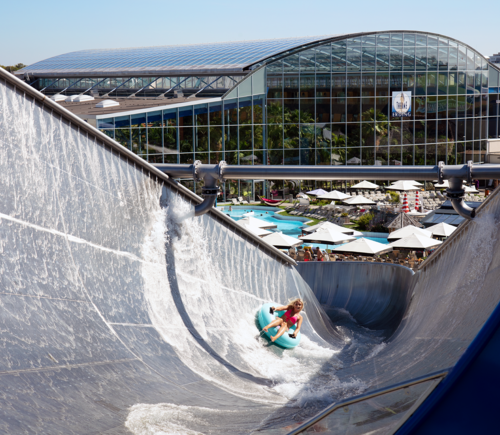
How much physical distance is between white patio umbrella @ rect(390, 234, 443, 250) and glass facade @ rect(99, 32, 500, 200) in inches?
518

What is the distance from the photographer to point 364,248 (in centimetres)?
1758

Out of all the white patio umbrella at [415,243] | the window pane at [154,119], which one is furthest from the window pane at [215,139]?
Answer: the white patio umbrella at [415,243]

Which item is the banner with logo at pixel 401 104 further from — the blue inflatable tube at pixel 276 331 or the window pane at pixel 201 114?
the blue inflatable tube at pixel 276 331

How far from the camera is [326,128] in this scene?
1245 inches

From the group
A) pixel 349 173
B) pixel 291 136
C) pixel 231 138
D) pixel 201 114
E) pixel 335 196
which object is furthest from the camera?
pixel 291 136

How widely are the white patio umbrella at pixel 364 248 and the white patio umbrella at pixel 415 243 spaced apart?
14.1 inches

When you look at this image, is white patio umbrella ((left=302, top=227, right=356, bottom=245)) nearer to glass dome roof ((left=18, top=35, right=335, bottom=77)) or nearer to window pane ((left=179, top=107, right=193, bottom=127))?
window pane ((left=179, top=107, right=193, bottom=127))

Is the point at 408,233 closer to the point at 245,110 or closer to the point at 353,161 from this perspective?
the point at 245,110

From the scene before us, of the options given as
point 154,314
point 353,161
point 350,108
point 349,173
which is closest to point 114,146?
point 154,314

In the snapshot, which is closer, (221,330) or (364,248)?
(221,330)

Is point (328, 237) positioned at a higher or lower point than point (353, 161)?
lower

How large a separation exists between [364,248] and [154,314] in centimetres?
1249

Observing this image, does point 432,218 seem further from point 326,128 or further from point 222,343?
point 222,343

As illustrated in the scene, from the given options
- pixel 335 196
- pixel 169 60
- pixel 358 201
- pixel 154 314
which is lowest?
pixel 358 201
